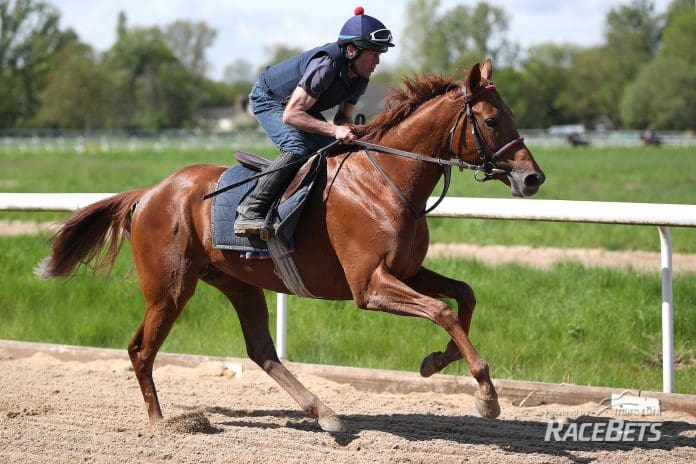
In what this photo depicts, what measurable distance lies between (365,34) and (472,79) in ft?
2.07

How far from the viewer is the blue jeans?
16.9 feet

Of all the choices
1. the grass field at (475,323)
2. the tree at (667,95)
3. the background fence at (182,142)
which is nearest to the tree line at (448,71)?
the tree at (667,95)

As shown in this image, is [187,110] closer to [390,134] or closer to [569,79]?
[569,79]

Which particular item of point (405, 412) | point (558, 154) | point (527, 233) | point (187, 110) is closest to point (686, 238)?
point (527, 233)

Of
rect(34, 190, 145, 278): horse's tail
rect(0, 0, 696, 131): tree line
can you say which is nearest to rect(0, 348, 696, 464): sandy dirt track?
rect(34, 190, 145, 278): horse's tail

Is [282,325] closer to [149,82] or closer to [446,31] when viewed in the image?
[446,31]

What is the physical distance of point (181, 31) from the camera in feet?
342

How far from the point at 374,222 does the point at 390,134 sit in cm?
56

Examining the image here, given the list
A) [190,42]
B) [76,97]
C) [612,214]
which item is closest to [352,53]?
[612,214]

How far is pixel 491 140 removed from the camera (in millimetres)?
4660

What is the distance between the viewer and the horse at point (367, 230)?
15.3 feet

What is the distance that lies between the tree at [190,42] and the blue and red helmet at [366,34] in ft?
335

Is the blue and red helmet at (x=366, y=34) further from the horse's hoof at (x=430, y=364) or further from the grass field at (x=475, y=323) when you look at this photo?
the grass field at (x=475, y=323)

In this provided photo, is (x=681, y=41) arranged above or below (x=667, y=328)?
above
